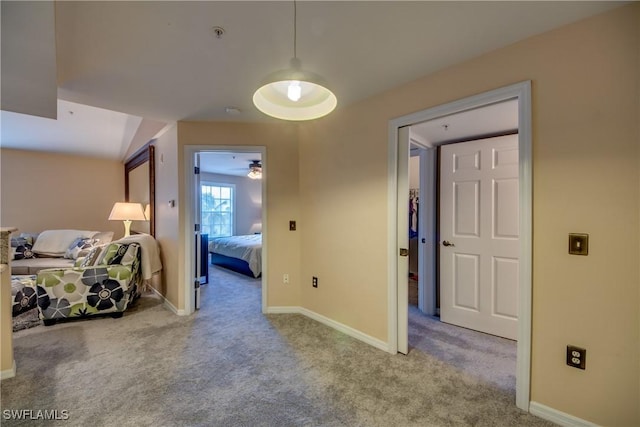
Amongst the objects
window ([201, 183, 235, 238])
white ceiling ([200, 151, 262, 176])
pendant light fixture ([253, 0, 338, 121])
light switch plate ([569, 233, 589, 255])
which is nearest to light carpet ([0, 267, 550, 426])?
light switch plate ([569, 233, 589, 255])

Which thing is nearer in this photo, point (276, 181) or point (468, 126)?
point (468, 126)

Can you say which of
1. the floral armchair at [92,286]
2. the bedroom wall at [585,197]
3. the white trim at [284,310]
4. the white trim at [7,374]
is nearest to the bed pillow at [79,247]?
the floral armchair at [92,286]

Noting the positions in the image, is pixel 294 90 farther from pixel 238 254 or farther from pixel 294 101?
pixel 238 254

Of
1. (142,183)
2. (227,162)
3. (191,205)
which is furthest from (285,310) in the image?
(227,162)

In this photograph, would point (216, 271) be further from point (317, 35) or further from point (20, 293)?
point (317, 35)

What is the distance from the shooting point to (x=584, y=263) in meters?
1.49

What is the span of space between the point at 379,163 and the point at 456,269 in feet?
4.69

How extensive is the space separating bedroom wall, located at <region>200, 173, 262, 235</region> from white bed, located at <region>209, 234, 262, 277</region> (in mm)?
1855

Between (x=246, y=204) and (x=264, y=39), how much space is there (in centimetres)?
647

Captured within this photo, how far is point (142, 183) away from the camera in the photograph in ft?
15.1

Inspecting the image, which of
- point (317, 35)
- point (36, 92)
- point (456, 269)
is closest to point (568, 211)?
point (456, 269)

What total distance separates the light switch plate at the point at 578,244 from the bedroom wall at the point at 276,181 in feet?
7.45

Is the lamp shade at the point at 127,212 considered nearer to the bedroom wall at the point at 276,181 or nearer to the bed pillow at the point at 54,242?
the bed pillow at the point at 54,242

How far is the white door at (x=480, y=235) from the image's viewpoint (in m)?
2.58
